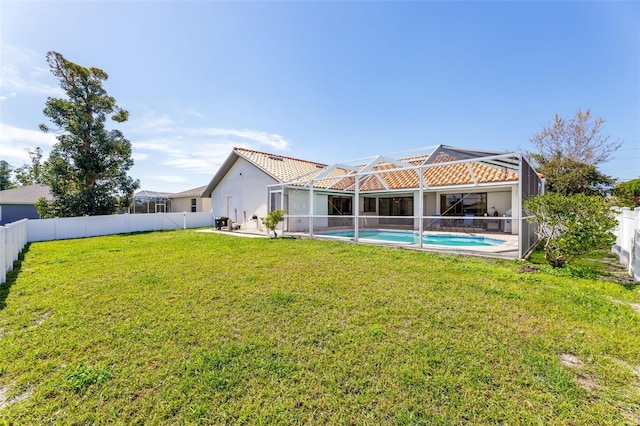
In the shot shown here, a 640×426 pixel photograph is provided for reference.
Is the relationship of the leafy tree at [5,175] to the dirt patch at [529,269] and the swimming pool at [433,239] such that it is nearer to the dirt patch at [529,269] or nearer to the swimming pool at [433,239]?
the swimming pool at [433,239]

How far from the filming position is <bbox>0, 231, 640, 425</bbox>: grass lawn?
2240mm

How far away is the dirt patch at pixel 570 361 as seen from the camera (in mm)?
2784

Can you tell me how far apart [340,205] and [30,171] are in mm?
48499

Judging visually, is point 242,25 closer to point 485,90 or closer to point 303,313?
point 303,313

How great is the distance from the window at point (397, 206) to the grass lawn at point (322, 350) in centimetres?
1305

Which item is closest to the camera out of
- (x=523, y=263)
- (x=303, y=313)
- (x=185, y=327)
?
(x=185, y=327)

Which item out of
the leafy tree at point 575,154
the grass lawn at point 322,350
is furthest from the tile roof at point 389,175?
the leafy tree at point 575,154

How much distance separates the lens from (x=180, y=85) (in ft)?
42.9

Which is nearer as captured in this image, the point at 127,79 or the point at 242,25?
the point at 242,25

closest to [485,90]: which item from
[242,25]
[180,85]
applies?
[242,25]

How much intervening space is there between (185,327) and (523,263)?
26.3ft

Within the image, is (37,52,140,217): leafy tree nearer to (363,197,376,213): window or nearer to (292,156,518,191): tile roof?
(292,156,518,191): tile roof

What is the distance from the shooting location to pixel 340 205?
63.6 feet

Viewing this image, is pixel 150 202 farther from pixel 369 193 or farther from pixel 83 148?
pixel 369 193
